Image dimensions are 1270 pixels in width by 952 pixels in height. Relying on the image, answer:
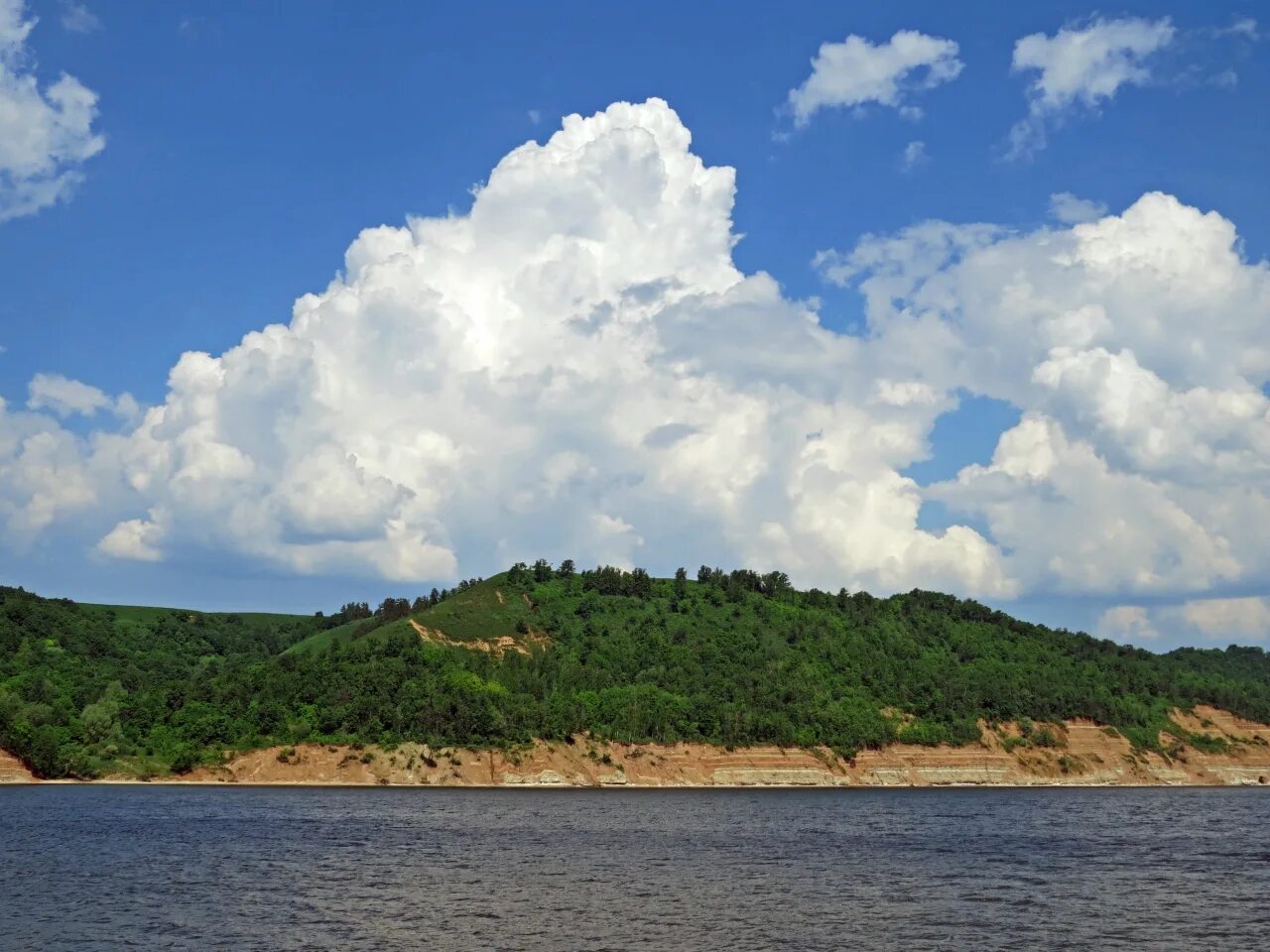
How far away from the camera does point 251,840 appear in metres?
102

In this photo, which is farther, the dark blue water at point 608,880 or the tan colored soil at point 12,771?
the tan colored soil at point 12,771

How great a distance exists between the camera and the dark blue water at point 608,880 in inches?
2362

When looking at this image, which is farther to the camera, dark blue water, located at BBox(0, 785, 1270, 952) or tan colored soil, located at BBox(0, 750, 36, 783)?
tan colored soil, located at BBox(0, 750, 36, 783)

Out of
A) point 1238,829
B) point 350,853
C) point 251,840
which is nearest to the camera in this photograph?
point 350,853

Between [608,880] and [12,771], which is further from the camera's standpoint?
[12,771]

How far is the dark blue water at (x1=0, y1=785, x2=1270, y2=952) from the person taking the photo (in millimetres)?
60000

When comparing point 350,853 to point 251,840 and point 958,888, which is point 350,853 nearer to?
point 251,840

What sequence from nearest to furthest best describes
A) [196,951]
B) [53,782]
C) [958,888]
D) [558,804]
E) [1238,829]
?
[196,951] < [958,888] < [1238,829] < [558,804] < [53,782]

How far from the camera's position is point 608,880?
3147 inches

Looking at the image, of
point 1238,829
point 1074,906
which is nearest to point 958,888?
point 1074,906

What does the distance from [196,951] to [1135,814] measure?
144 metres

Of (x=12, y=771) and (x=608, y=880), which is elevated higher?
(x=608, y=880)

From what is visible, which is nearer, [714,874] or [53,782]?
[714,874]

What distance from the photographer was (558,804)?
16012cm
